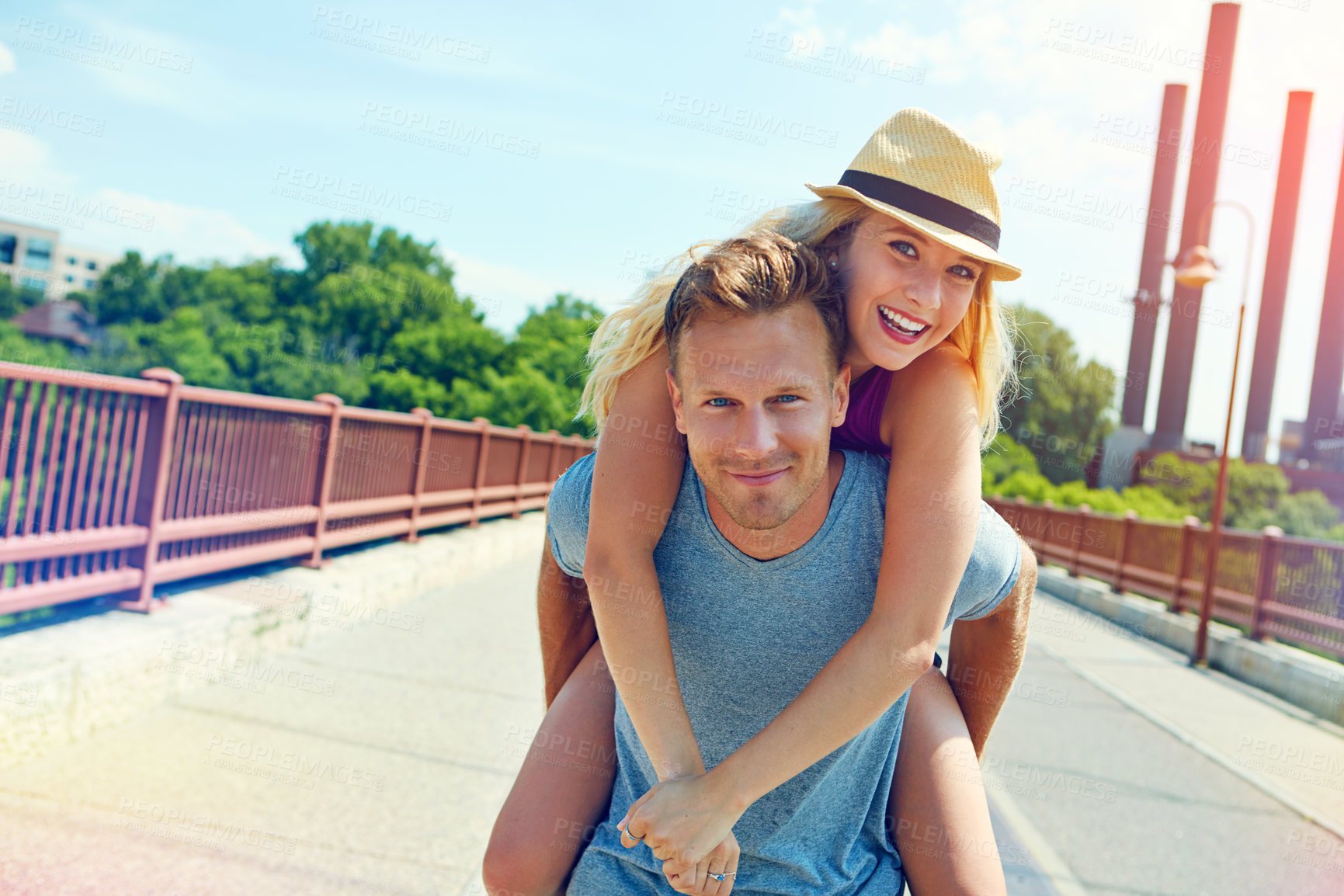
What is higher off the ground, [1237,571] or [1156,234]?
[1156,234]

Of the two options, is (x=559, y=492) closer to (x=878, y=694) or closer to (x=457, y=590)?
(x=878, y=694)

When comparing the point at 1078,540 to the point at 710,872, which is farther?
the point at 1078,540

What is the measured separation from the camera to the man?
61.4 inches

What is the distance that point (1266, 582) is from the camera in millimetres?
11617

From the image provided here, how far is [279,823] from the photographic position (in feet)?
13.6

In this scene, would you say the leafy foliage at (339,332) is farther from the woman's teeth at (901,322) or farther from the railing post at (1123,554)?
the woman's teeth at (901,322)

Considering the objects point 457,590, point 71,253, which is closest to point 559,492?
point 457,590

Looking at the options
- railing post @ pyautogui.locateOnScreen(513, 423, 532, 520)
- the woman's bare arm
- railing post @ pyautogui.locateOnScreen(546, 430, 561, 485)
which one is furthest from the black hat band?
railing post @ pyautogui.locateOnScreen(546, 430, 561, 485)

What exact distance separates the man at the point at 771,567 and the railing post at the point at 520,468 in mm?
15864

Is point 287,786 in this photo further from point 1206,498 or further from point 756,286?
point 1206,498

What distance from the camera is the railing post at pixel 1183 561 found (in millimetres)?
14461

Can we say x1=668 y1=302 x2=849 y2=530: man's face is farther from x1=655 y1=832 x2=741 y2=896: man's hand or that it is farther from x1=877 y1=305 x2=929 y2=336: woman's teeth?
x1=655 y1=832 x2=741 y2=896: man's hand

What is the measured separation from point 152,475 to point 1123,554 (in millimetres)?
16314

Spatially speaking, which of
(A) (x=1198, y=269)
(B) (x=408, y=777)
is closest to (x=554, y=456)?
(A) (x=1198, y=269)
